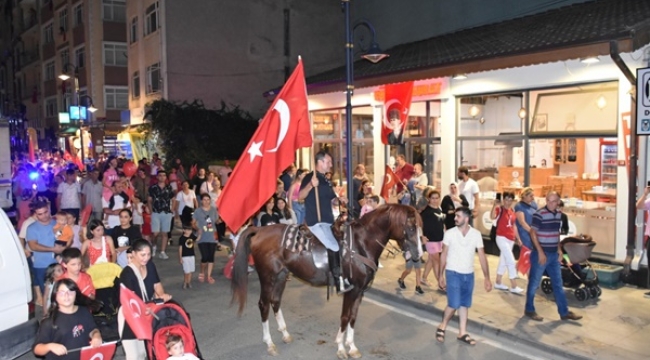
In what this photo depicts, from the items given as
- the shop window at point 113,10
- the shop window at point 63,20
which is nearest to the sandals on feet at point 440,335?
the shop window at point 113,10

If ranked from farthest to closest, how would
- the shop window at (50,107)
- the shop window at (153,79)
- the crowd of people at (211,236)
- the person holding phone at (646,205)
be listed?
the shop window at (50,107) → the shop window at (153,79) → the person holding phone at (646,205) → the crowd of people at (211,236)

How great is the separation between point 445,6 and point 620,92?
8.35 metres

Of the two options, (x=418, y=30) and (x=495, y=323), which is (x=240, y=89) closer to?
(x=418, y=30)

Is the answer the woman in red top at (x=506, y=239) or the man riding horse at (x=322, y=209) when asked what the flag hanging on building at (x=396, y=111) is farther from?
the man riding horse at (x=322, y=209)

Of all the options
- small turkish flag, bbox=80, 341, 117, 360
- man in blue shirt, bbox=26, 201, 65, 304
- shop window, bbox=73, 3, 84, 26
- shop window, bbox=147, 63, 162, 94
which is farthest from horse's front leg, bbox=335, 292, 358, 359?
shop window, bbox=73, 3, 84, 26

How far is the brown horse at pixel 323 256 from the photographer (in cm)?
708

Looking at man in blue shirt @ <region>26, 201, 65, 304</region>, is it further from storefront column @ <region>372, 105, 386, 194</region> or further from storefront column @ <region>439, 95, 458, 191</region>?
storefront column @ <region>372, 105, 386, 194</region>

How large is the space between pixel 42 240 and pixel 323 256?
4380 mm

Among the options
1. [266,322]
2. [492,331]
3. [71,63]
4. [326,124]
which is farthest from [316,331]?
[71,63]

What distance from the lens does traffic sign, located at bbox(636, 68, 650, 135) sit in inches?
266

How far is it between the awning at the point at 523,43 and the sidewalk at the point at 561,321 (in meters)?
4.26

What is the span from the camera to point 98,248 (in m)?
7.72

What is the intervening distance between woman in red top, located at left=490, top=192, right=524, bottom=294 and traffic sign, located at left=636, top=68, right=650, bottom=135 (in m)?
3.33

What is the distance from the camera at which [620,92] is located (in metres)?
10.3
